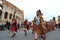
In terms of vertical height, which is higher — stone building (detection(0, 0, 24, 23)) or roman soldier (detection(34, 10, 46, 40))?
→ stone building (detection(0, 0, 24, 23))

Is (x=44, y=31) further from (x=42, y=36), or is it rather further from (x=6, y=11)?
(x=6, y=11)

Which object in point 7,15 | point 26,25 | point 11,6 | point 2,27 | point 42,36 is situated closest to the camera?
point 42,36

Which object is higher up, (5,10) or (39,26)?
(5,10)

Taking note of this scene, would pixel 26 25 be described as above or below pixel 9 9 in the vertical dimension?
below

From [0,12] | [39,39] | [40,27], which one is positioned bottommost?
[39,39]

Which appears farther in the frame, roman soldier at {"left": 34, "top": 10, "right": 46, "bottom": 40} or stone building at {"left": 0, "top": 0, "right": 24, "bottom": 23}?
stone building at {"left": 0, "top": 0, "right": 24, "bottom": 23}

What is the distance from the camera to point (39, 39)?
9102 millimetres

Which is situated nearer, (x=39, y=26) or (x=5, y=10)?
(x=39, y=26)

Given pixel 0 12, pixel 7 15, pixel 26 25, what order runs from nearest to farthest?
pixel 26 25
pixel 0 12
pixel 7 15

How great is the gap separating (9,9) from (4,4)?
4869 mm

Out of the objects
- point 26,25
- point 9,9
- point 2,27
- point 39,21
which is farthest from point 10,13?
point 39,21

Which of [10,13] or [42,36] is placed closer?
[42,36]

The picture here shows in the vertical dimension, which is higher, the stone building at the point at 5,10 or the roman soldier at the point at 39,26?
the stone building at the point at 5,10

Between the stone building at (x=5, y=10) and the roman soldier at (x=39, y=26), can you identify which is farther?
the stone building at (x=5, y=10)
